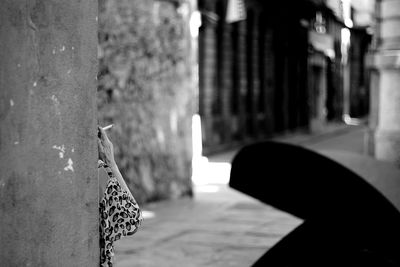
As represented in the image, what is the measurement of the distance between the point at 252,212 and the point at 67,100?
7737 mm

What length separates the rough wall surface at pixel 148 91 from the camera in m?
9.70

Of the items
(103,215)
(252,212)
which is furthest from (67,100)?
(252,212)

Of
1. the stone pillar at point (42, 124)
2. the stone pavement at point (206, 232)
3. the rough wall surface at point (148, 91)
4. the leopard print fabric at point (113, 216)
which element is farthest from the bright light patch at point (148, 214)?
the stone pillar at point (42, 124)

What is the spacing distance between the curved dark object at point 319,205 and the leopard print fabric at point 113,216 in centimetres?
240

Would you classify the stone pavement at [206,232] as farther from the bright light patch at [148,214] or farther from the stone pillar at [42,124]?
the stone pillar at [42,124]

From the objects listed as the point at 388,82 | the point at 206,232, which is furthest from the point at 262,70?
the point at 206,232

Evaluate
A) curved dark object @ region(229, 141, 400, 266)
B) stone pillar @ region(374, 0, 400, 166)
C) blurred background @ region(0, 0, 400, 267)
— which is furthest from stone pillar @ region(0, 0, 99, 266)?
stone pillar @ region(374, 0, 400, 166)

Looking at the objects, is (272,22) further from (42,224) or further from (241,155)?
(42,224)

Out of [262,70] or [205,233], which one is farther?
[262,70]

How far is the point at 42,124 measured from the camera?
2.43 m

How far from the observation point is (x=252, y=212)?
1005cm

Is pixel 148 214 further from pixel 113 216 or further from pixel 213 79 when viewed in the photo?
pixel 213 79

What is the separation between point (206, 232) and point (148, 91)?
2.71 meters

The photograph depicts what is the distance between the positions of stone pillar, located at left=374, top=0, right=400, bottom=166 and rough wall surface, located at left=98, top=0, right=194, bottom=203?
13.2 ft
